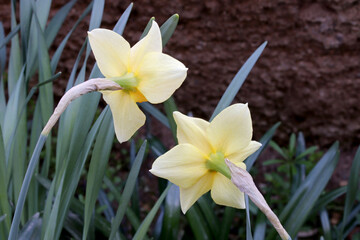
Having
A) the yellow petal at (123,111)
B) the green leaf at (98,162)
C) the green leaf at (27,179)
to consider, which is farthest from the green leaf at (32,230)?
the yellow petal at (123,111)

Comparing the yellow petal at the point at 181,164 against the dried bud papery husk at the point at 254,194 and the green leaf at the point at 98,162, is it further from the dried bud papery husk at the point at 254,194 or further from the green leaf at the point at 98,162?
the green leaf at the point at 98,162

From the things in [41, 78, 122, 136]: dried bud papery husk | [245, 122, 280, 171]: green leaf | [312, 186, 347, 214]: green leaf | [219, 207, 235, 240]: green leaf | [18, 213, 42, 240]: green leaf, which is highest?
[41, 78, 122, 136]: dried bud papery husk

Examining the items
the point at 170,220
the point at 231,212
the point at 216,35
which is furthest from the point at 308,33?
the point at 170,220

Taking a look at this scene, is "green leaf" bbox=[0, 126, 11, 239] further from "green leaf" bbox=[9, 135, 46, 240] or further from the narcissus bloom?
the narcissus bloom

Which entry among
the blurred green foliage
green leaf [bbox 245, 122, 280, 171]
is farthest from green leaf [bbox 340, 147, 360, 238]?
green leaf [bbox 245, 122, 280, 171]

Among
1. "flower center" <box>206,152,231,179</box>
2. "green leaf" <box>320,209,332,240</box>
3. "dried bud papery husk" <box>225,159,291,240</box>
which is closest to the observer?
"dried bud papery husk" <box>225,159,291,240</box>

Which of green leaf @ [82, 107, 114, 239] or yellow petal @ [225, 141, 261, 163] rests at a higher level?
yellow petal @ [225, 141, 261, 163]
